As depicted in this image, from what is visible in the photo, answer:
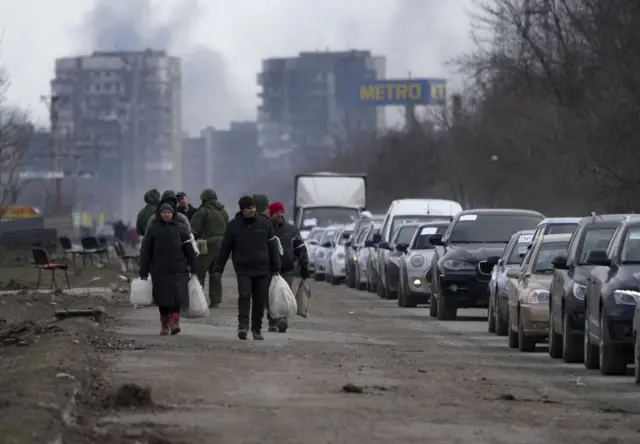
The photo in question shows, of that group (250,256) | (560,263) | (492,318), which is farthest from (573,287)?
(492,318)

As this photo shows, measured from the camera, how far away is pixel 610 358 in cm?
1877

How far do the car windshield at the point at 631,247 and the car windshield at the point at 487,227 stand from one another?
11836mm

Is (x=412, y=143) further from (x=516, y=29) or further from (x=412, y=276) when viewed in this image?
(x=412, y=276)

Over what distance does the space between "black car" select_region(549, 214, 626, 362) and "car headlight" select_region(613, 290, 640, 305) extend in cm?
148

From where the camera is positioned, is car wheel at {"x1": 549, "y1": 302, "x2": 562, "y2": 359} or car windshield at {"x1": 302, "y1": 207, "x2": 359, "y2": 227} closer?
car wheel at {"x1": 549, "y1": 302, "x2": 562, "y2": 359}

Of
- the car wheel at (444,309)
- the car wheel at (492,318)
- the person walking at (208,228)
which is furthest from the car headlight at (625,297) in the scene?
the person walking at (208,228)

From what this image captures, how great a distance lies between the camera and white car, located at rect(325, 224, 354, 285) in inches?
2114

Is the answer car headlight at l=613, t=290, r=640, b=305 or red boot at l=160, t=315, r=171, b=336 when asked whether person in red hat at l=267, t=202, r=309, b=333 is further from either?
car headlight at l=613, t=290, r=640, b=305

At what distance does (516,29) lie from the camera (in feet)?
233

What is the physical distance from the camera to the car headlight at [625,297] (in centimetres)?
1847

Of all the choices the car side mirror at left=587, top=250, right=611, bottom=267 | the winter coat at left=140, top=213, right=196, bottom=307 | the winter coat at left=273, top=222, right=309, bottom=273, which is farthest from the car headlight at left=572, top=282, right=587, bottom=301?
the winter coat at left=273, top=222, right=309, bottom=273

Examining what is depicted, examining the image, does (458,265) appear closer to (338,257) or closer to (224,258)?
(224,258)

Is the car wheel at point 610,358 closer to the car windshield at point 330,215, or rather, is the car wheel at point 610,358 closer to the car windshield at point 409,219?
the car windshield at point 409,219

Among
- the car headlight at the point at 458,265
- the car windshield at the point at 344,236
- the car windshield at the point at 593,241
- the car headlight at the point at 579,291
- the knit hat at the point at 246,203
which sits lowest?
the car windshield at the point at 344,236
